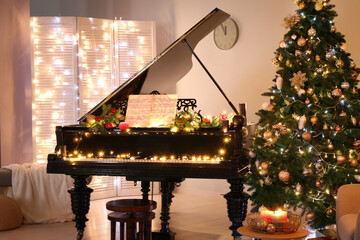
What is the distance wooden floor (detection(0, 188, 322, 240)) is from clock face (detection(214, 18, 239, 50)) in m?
1.96

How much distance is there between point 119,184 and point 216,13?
337 cm

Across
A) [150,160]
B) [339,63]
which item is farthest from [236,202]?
[339,63]

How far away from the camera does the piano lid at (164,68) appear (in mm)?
4742

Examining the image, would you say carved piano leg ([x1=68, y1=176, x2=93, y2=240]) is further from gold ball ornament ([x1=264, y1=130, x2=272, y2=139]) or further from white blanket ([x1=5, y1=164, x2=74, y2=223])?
gold ball ornament ([x1=264, y1=130, x2=272, y2=139])

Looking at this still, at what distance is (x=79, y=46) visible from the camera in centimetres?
720

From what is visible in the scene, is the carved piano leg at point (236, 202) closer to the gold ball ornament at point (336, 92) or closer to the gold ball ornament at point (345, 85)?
the gold ball ornament at point (336, 92)

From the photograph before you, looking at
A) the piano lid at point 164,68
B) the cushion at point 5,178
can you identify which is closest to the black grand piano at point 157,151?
the piano lid at point 164,68

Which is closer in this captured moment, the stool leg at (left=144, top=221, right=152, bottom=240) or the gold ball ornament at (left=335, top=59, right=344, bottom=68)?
the stool leg at (left=144, top=221, right=152, bottom=240)

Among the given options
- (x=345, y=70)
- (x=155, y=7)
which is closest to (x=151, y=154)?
(x=345, y=70)

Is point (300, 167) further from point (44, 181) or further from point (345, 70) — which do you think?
point (44, 181)

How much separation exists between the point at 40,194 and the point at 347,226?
335cm

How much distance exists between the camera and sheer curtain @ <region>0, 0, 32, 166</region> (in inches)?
276

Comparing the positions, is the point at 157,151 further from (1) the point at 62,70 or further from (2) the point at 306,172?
(1) the point at 62,70

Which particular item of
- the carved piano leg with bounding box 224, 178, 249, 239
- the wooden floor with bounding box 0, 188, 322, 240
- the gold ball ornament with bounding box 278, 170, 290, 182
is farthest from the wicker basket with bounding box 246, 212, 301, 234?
the wooden floor with bounding box 0, 188, 322, 240
